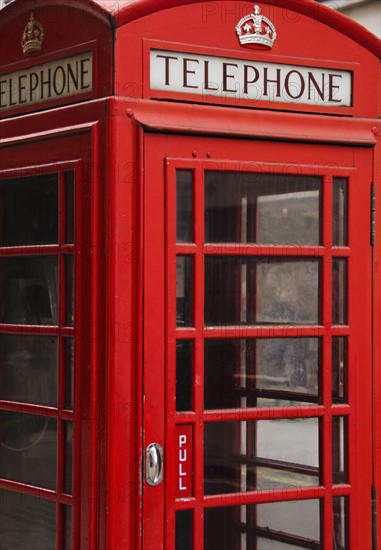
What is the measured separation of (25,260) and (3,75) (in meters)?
0.73

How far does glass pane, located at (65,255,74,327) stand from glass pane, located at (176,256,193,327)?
377 millimetres

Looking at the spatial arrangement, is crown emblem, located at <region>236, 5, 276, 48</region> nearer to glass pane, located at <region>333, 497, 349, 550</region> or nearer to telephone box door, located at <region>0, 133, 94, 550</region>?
telephone box door, located at <region>0, 133, 94, 550</region>

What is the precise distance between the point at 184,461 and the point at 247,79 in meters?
1.37

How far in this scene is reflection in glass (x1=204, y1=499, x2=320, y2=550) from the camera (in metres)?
3.92

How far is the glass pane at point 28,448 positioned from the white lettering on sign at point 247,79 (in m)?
1.30

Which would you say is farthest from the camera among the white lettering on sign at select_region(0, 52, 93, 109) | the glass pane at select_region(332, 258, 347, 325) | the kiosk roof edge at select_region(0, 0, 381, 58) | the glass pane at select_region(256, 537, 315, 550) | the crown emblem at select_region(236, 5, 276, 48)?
the glass pane at select_region(256, 537, 315, 550)

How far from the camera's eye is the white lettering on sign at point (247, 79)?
361 cm

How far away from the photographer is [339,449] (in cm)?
388

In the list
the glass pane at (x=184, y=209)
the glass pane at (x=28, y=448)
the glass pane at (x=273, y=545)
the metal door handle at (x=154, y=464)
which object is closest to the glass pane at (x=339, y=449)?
the glass pane at (x=273, y=545)

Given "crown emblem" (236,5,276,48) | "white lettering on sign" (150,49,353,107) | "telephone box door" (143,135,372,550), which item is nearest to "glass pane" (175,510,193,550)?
"telephone box door" (143,135,372,550)

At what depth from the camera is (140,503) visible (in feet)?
11.6

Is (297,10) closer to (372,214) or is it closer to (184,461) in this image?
(372,214)

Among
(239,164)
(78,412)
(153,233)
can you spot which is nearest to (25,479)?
(78,412)

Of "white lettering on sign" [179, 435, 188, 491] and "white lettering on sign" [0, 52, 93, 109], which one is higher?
"white lettering on sign" [0, 52, 93, 109]
